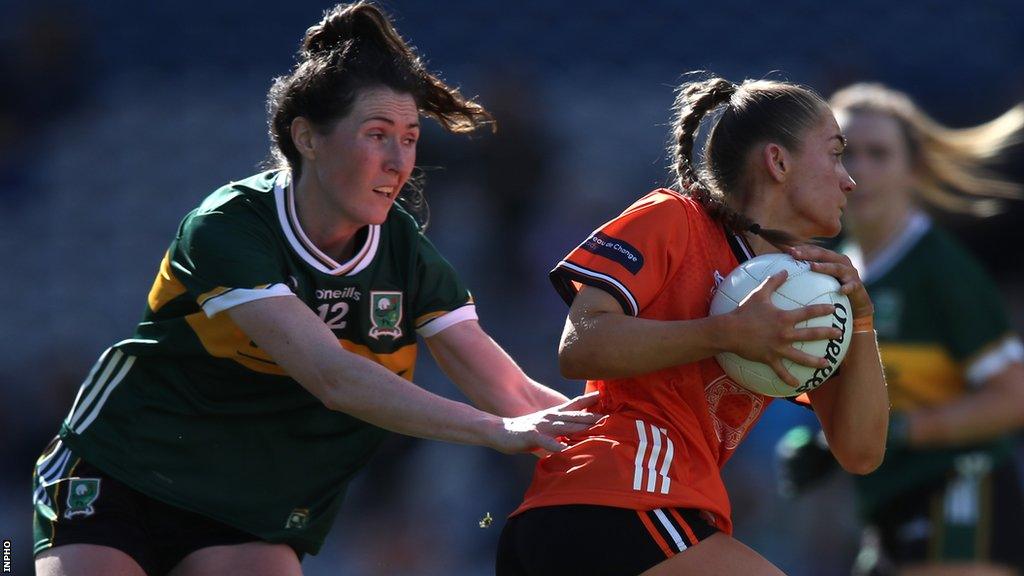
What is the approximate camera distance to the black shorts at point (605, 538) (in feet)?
10.1

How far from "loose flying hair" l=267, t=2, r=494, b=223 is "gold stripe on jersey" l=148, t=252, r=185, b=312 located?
0.44m

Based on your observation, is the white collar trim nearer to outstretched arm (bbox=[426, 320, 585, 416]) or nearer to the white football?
outstretched arm (bbox=[426, 320, 585, 416])

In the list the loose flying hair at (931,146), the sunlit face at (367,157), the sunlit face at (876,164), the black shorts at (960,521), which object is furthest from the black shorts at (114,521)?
the loose flying hair at (931,146)

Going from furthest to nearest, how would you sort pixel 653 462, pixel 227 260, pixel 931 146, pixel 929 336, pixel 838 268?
pixel 931 146
pixel 929 336
pixel 227 260
pixel 838 268
pixel 653 462

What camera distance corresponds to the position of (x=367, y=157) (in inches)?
143

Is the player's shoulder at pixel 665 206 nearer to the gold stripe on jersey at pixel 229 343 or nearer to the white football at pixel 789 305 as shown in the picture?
the white football at pixel 789 305

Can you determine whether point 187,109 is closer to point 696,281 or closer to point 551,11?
point 551,11

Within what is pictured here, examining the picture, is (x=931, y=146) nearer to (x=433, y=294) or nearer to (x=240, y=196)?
(x=433, y=294)

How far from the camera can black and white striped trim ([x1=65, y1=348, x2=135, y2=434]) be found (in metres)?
3.83

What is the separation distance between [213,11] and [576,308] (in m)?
8.66

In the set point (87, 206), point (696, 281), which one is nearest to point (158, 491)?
point (696, 281)

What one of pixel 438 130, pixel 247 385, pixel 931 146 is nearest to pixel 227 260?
pixel 247 385

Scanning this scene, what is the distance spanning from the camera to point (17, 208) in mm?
10359

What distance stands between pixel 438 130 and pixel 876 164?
410 centimetres
